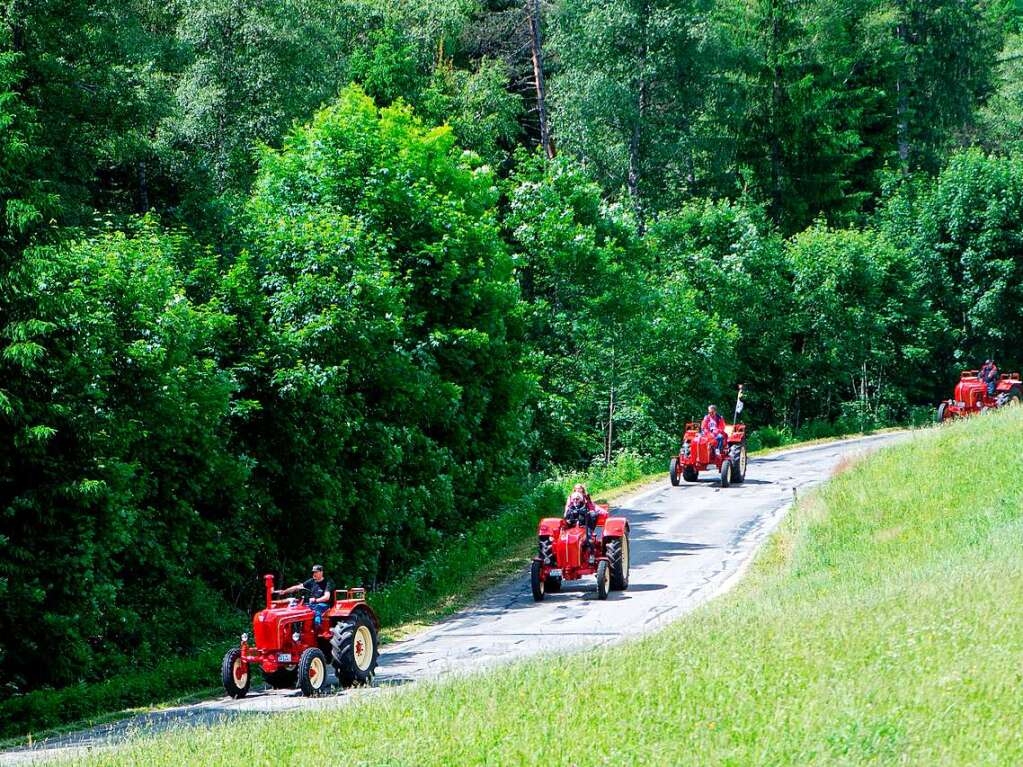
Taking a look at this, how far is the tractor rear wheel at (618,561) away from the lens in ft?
67.9

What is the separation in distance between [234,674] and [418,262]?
560 inches

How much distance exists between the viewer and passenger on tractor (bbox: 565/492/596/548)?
68.7 ft

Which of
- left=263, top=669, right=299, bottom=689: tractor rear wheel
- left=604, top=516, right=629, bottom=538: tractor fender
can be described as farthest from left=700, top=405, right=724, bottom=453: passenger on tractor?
left=263, top=669, right=299, bottom=689: tractor rear wheel

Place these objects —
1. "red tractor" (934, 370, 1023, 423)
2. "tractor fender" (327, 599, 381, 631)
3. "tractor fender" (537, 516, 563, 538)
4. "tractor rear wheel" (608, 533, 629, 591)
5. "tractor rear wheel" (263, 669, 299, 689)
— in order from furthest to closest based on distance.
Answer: "red tractor" (934, 370, 1023, 423), "tractor fender" (537, 516, 563, 538), "tractor rear wheel" (608, 533, 629, 591), "tractor fender" (327, 599, 381, 631), "tractor rear wheel" (263, 669, 299, 689)

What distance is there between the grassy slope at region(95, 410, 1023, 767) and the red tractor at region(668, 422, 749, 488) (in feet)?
55.6

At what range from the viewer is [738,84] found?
185 ft

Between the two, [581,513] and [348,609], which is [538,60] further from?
[348,609]

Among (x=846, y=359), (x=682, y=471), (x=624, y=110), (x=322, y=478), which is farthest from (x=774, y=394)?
(x=322, y=478)

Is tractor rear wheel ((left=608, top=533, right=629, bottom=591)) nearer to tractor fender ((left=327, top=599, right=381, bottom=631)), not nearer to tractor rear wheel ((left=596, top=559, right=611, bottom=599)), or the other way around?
tractor rear wheel ((left=596, top=559, right=611, bottom=599))

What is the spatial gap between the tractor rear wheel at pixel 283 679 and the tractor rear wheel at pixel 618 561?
716 cm

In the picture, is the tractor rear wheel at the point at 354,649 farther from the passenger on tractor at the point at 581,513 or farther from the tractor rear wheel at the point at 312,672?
the passenger on tractor at the point at 581,513

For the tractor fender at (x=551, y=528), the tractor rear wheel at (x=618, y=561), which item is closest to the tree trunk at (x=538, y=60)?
the tractor fender at (x=551, y=528)

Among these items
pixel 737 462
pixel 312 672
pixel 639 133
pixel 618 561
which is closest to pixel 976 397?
pixel 737 462

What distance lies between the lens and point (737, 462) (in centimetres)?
3322
